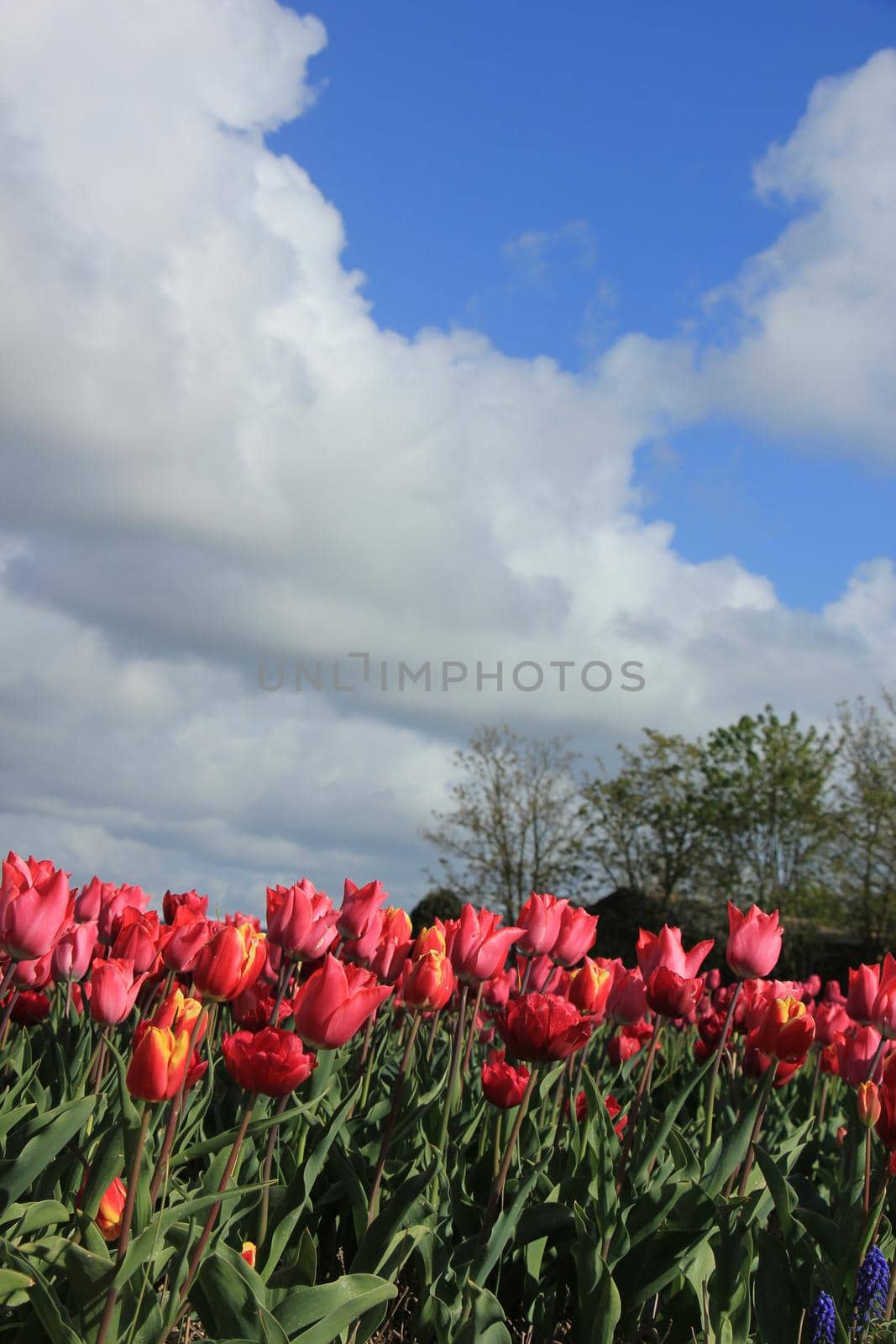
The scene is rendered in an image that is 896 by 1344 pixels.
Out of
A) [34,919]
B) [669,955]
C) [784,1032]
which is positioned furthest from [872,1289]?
[34,919]

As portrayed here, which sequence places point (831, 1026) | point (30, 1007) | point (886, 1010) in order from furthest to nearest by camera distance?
point (831, 1026) < point (30, 1007) < point (886, 1010)

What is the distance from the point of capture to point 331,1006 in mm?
2535

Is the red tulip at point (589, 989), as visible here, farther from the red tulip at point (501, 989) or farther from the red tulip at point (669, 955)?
the red tulip at point (501, 989)

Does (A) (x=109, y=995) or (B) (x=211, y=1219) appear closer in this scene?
(B) (x=211, y=1219)

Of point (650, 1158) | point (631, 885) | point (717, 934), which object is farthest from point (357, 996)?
point (631, 885)

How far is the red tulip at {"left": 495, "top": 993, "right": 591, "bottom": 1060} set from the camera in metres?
2.93

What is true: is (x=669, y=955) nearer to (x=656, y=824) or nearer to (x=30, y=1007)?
(x=30, y=1007)

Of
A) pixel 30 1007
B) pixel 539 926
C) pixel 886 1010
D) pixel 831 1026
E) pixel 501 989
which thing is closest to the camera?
pixel 886 1010

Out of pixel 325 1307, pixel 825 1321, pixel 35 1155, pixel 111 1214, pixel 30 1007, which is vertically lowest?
pixel 825 1321

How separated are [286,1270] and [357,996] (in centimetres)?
85

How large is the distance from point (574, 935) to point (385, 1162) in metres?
1.13

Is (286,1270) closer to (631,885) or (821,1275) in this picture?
(821,1275)

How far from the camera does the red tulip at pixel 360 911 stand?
3.79 m

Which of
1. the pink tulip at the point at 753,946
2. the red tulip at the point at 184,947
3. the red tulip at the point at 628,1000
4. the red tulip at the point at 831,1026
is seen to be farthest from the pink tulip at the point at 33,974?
the red tulip at the point at 831,1026
